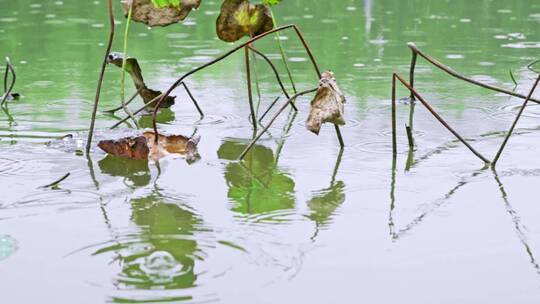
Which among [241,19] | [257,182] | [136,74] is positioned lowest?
[257,182]

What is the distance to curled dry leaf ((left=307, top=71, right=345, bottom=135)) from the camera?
314cm


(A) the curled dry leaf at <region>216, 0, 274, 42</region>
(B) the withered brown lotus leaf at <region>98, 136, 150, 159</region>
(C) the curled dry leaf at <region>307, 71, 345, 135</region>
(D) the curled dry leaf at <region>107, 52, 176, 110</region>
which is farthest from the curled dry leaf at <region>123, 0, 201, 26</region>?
(C) the curled dry leaf at <region>307, 71, 345, 135</region>

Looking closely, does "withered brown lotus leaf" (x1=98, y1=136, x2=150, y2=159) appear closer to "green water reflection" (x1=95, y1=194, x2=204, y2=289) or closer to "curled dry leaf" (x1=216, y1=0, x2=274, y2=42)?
"green water reflection" (x1=95, y1=194, x2=204, y2=289)

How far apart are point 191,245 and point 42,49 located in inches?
179

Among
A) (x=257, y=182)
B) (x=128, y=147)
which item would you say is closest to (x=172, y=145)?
(x=128, y=147)

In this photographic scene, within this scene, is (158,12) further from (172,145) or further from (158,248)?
(158,248)

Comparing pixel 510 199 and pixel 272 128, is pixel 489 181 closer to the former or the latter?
pixel 510 199

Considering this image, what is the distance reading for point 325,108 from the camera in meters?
3.15

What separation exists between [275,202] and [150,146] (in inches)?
30.8

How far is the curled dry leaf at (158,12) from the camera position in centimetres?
362

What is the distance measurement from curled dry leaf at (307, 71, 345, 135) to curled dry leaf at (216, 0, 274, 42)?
77 cm

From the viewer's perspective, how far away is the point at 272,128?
401 centimetres

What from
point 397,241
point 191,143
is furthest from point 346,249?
point 191,143

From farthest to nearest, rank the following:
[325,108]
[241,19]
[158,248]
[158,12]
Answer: [241,19] → [158,12] → [325,108] → [158,248]
